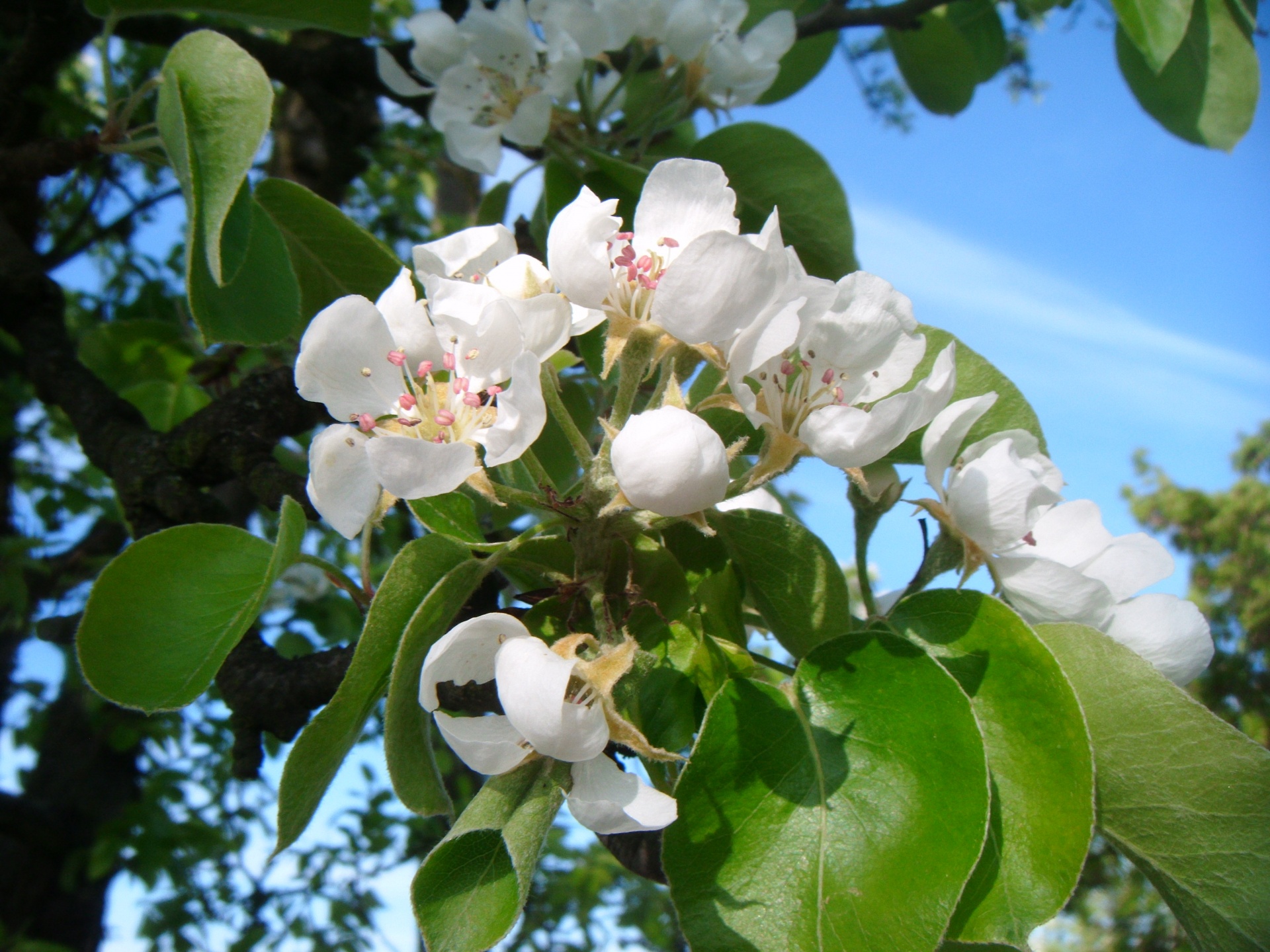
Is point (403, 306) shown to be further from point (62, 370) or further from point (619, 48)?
point (62, 370)

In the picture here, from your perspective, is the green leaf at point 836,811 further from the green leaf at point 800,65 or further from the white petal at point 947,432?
the green leaf at point 800,65

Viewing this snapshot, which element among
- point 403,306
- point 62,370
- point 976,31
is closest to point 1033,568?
point 403,306

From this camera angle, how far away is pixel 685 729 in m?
0.77

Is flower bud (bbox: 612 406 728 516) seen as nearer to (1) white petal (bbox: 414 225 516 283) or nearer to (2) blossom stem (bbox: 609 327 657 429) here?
(2) blossom stem (bbox: 609 327 657 429)

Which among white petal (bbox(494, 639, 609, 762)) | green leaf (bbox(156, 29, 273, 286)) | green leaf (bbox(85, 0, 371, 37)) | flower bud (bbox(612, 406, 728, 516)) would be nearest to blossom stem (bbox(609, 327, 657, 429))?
flower bud (bbox(612, 406, 728, 516))

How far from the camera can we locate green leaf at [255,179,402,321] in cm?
104

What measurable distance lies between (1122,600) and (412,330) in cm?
66

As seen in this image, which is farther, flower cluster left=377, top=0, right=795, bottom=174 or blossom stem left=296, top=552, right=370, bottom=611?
flower cluster left=377, top=0, right=795, bottom=174

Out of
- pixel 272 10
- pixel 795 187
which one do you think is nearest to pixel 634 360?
pixel 795 187

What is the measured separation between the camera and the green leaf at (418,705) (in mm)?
658

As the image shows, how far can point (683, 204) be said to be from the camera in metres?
0.80

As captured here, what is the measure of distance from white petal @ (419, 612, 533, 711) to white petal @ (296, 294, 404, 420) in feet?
0.65

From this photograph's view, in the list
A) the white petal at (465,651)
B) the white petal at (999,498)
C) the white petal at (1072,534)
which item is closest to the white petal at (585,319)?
the white petal at (465,651)

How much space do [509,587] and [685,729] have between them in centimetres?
28
